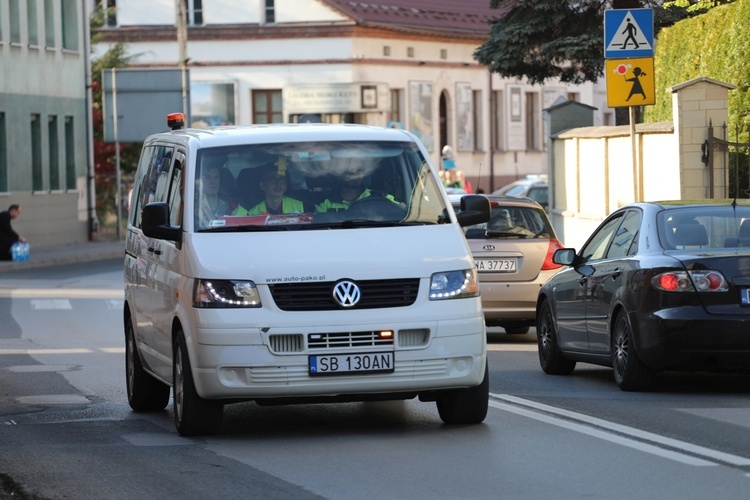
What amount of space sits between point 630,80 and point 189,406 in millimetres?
11066

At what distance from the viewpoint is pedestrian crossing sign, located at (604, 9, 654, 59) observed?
20.7 m

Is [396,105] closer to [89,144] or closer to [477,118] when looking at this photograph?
[477,118]

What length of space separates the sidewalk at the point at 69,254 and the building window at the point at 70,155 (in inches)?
73.0

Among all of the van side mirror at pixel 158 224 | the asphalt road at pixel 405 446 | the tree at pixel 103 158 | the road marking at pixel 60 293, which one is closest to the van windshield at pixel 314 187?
the van side mirror at pixel 158 224

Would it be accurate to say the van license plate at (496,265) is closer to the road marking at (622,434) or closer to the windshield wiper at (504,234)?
the windshield wiper at (504,234)

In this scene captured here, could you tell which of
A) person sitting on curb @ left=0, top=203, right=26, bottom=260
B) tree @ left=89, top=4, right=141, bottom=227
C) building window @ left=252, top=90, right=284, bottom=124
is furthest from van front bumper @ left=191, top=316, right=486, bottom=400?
building window @ left=252, top=90, right=284, bottom=124

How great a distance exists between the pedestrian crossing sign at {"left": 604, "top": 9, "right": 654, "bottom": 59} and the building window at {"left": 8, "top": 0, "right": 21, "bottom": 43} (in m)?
31.1

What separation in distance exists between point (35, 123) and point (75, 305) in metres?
23.2

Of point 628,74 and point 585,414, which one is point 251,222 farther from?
point 628,74

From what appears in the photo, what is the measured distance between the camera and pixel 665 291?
1316cm

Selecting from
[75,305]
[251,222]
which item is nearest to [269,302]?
[251,222]

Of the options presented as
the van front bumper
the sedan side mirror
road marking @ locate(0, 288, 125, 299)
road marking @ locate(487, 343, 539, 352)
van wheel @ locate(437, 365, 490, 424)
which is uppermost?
the sedan side mirror

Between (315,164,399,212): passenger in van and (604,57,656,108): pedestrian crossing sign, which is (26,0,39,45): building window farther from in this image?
(315,164,399,212): passenger in van

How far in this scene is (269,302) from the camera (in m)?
10.9
